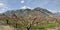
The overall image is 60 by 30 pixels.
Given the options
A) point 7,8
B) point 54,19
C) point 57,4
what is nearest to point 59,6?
point 57,4

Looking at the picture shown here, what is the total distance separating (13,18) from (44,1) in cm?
120

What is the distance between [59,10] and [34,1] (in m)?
0.88

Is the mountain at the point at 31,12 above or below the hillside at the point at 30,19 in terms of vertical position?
above

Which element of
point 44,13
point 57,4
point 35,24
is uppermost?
point 57,4

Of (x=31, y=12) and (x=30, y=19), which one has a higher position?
(x=31, y=12)

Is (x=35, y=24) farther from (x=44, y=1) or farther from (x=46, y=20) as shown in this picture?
(x=44, y=1)

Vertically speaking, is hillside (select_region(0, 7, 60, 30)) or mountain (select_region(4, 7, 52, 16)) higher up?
mountain (select_region(4, 7, 52, 16))

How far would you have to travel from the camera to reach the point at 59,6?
478cm

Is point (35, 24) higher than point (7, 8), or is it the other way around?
point (7, 8)

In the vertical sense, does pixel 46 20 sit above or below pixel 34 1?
below

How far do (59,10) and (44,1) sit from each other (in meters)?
0.58

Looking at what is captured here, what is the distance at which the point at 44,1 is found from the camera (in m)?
4.83

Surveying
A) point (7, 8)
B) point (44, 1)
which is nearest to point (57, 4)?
point (44, 1)

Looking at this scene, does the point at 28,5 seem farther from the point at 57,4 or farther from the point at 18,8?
the point at 57,4
